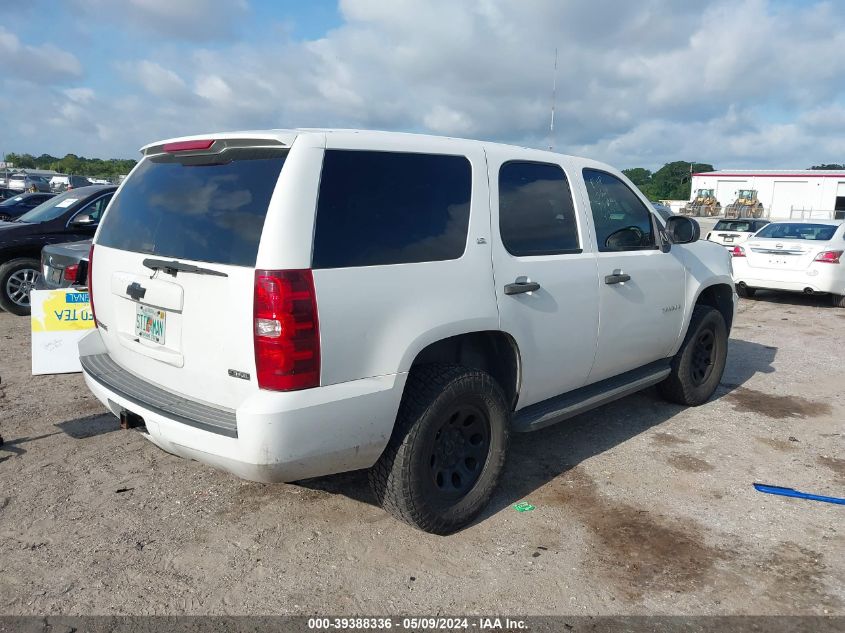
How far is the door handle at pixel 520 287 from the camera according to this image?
137 inches

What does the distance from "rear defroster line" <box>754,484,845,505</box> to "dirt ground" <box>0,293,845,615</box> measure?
0.20ft

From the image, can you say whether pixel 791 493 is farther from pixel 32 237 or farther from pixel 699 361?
pixel 32 237

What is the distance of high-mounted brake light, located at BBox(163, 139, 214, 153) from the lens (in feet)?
10.1

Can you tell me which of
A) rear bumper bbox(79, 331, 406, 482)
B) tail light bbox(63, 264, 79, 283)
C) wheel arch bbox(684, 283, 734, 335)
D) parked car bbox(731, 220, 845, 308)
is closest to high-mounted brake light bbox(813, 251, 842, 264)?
parked car bbox(731, 220, 845, 308)

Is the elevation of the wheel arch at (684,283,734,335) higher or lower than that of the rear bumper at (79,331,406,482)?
higher

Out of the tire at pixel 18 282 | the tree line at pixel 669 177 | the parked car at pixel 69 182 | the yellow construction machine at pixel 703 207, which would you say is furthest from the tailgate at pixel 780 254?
the tree line at pixel 669 177

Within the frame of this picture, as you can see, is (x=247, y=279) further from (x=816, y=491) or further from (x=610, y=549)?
(x=816, y=491)

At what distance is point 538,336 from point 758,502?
1.63m

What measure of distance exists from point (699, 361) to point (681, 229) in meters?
1.30

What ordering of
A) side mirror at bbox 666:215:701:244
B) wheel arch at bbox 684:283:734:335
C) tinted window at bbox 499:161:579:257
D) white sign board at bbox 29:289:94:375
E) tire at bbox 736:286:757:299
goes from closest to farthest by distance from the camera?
tinted window at bbox 499:161:579:257
side mirror at bbox 666:215:701:244
wheel arch at bbox 684:283:734:335
white sign board at bbox 29:289:94:375
tire at bbox 736:286:757:299

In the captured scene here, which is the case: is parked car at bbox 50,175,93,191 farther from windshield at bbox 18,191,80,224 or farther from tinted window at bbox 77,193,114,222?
tinted window at bbox 77,193,114,222

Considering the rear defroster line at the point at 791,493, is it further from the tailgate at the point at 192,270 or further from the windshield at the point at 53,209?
the windshield at the point at 53,209

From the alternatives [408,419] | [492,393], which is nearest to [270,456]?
[408,419]

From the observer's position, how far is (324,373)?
2.74 meters
